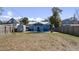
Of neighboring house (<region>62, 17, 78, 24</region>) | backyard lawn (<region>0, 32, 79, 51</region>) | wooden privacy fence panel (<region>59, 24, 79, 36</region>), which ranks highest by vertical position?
neighboring house (<region>62, 17, 78, 24</region>)

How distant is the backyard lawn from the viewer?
2.32m

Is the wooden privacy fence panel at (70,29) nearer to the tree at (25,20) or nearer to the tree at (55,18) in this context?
the tree at (55,18)

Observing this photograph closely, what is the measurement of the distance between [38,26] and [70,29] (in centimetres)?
45

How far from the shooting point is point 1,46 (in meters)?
2.31

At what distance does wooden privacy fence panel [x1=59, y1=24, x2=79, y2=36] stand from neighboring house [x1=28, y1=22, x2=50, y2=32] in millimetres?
192

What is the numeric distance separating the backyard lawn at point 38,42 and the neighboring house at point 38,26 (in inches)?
2.5

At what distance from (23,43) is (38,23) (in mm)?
357

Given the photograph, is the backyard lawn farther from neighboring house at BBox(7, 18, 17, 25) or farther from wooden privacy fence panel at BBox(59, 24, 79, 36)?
neighboring house at BBox(7, 18, 17, 25)

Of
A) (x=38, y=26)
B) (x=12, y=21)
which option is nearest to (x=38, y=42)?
(x=38, y=26)

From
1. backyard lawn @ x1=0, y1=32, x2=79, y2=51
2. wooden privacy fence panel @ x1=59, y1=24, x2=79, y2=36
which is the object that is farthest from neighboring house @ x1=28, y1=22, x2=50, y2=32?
wooden privacy fence panel @ x1=59, y1=24, x2=79, y2=36

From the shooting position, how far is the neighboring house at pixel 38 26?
227cm

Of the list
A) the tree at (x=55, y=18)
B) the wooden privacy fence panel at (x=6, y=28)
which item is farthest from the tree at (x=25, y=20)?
the tree at (x=55, y=18)
